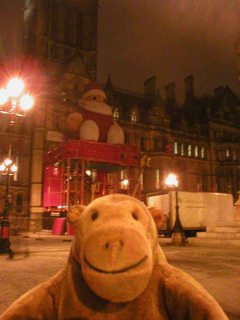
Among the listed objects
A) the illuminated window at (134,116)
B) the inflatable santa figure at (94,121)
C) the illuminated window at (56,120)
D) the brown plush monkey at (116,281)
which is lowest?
the brown plush monkey at (116,281)

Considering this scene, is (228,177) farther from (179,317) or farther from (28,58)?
(179,317)

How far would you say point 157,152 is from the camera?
37.4 metres

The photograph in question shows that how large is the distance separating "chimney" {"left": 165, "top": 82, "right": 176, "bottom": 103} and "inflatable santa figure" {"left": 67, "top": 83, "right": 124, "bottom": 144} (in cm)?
2730

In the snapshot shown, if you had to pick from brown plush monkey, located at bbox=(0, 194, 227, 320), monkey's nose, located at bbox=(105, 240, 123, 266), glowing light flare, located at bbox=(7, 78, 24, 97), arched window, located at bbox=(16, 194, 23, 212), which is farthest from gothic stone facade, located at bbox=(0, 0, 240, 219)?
monkey's nose, located at bbox=(105, 240, 123, 266)

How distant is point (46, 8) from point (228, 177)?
31627 mm

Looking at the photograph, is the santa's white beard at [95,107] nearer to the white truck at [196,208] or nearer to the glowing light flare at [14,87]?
the white truck at [196,208]

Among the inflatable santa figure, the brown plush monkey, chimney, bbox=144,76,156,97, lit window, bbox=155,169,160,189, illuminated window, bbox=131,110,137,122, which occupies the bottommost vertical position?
the brown plush monkey

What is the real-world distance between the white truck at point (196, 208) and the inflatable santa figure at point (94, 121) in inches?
223

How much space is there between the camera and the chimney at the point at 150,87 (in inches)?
1757

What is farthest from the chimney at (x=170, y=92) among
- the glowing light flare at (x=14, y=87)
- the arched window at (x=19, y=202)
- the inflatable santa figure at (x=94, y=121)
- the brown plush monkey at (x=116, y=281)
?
the brown plush monkey at (x=116, y=281)

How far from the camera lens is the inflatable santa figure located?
838 inches

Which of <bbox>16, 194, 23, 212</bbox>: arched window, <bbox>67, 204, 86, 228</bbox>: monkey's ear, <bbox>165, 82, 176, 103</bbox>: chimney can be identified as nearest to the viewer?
<bbox>67, 204, 86, 228</bbox>: monkey's ear

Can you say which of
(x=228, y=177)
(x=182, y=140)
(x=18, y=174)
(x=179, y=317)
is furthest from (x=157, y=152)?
(x=179, y=317)

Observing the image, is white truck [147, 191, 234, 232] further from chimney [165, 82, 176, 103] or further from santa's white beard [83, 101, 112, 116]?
chimney [165, 82, 176, 103]
